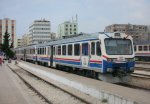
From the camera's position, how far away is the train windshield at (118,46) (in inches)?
722

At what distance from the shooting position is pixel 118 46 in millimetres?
18672

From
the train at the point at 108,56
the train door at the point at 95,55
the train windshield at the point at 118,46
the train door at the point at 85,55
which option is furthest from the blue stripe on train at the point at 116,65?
the train door at the point at 85,55

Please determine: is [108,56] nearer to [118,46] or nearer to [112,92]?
[118,46]

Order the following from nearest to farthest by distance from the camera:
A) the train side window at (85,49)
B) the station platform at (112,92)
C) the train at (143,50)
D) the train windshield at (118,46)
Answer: the station platform at (112,92)
the train windshield at (118,46)
the train side window at (85,49)
the train at (143,50)

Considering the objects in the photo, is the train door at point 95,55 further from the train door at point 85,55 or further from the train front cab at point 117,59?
the train door at point 85,55

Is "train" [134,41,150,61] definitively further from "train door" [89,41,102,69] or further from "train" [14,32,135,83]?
"train door" [89,41,102,69]

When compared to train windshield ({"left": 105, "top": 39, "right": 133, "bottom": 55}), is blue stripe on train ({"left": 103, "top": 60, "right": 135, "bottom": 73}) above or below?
below

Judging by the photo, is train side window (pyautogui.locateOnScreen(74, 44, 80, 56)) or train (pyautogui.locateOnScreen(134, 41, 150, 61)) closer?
train side window (pyautogui.locateOnScreen(74, 44, 80, 56))

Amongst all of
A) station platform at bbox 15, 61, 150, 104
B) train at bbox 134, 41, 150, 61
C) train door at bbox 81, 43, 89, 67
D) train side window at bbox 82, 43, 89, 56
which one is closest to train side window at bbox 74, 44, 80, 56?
train door at bbox 81, 43, 89, 67

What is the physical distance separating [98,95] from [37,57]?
103 ft

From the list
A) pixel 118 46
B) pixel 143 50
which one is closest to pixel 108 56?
pixel 118 46

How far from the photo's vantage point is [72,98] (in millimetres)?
13633

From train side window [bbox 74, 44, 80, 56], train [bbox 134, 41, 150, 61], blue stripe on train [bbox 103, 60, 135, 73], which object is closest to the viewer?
blue stripe on train [bbox 103, 60, 135, 73]

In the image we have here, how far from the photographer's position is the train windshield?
18.3 metres
